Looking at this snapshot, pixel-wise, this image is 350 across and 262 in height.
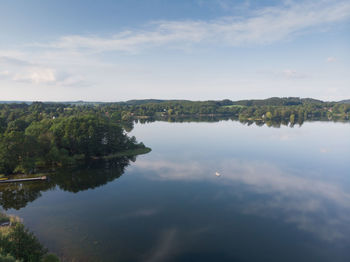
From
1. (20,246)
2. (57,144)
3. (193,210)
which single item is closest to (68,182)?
(57,144)

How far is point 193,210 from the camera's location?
39469 millimetres

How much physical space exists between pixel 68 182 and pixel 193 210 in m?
30.8

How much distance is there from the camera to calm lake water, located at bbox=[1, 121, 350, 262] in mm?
29219

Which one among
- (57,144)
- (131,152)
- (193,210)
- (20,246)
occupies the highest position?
(57,144)

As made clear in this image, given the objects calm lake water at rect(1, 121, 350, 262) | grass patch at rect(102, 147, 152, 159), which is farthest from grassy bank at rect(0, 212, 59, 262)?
grass patch at rect(102, 147, 152, 159)

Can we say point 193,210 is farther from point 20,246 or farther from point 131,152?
point 131,152

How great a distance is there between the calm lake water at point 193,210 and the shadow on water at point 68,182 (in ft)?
0.73

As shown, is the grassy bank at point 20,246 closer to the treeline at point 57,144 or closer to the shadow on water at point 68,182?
the shadow on water at point 68,182

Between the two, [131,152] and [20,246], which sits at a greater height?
[20,246]

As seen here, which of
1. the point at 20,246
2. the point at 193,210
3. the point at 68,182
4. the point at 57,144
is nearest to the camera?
the point at 20,246

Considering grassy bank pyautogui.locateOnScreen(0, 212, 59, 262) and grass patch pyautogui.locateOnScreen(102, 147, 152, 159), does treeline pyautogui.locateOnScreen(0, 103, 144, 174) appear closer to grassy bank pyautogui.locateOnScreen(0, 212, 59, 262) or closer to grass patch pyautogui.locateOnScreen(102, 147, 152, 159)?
grass patch pyautogui.locateOnScreen(102, 147, 152, 159)

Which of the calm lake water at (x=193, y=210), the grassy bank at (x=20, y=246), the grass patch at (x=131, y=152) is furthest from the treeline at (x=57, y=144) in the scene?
the grassy bank at (x=20, y=246)

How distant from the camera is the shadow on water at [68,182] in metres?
43.6

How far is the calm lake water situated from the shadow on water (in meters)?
0.22
